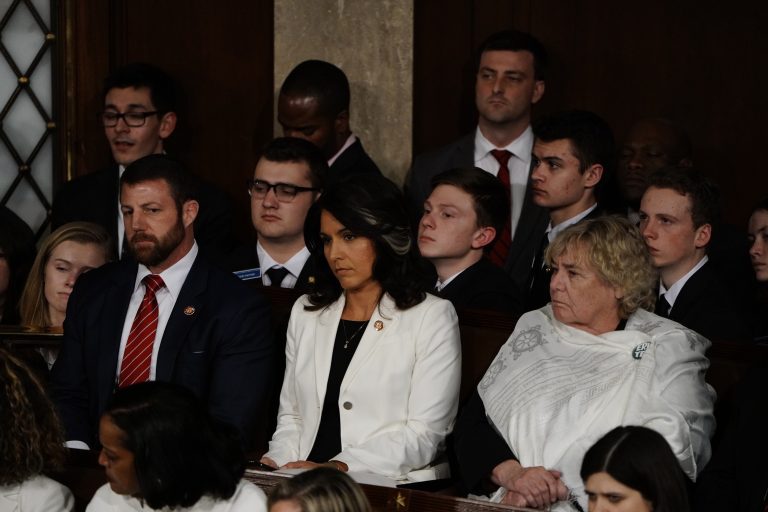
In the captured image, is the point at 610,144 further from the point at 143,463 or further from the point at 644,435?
the point at 143,463

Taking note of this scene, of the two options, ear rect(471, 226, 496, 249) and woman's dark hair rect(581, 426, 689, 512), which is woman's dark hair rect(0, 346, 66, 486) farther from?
ear rect(471, 226, 496, 249)

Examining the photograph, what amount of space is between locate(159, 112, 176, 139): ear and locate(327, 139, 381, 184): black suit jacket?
0.75 metres

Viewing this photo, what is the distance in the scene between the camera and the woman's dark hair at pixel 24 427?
3.74m

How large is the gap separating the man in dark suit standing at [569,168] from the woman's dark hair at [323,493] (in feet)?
7.46

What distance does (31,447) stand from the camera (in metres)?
3.77

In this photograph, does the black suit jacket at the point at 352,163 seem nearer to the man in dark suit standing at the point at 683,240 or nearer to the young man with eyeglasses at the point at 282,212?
the young man with eyeglasses at the point at 282,212

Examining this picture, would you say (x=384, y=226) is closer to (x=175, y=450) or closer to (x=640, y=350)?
(x=640, y=350)

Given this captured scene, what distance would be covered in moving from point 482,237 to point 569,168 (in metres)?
0.60

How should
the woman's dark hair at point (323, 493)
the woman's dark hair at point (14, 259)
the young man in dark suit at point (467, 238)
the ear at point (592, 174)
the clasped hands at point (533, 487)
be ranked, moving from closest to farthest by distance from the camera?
the woman's dark hair at point (323, 493) < the clasped hands at point (533, 487) < the young man in dark suit at point (467, 238) < the woman's dark hair at point (14, 259) < the ear at point (592, 174)

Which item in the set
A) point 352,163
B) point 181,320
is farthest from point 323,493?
point 352,163

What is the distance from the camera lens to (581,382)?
411 cm

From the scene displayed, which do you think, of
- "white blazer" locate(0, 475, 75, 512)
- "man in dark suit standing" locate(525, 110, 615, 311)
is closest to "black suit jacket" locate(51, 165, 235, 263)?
"man in dark suit standing" locate(525, 110, 615, 311)

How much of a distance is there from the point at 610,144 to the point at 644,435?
224 cm

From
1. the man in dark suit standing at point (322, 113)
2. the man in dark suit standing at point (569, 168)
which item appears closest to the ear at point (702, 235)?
the man in dark suit standing at point (569, 168)
